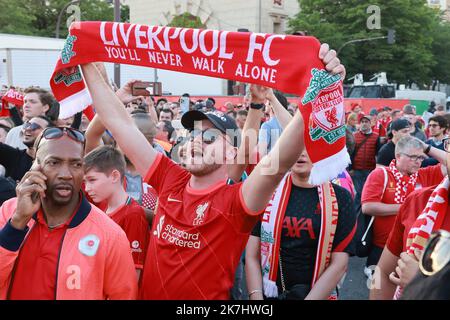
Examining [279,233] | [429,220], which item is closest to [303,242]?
[279,233]

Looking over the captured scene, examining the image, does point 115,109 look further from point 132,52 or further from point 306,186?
point 306,186

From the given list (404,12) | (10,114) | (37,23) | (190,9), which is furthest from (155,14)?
(10,114)

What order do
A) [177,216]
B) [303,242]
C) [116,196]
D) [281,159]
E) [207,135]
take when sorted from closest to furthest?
[281,159] → [177,216] → [207,135] → [303,242] → [116,196]

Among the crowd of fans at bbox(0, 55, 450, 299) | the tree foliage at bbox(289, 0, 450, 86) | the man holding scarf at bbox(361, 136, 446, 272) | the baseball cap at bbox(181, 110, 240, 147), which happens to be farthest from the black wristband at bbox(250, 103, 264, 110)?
the tree foliage at bbox(289, 0, 450, 86)

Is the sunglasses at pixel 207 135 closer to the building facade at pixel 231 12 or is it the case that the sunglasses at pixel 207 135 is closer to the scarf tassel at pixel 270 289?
the scarf tassel at pixel 270 289

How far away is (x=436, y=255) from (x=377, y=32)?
121 ft

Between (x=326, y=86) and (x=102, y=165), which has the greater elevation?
(x=326, y=86)

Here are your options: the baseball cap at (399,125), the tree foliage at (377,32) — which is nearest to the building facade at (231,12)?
the tree foliage at (377,32)

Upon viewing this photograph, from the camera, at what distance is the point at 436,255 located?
1.27 m

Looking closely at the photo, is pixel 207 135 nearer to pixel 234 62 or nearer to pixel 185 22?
pixel 234 62

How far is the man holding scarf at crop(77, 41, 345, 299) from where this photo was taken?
8.05 feet

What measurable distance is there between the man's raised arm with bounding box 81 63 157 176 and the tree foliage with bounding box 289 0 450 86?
3392 centimetres
